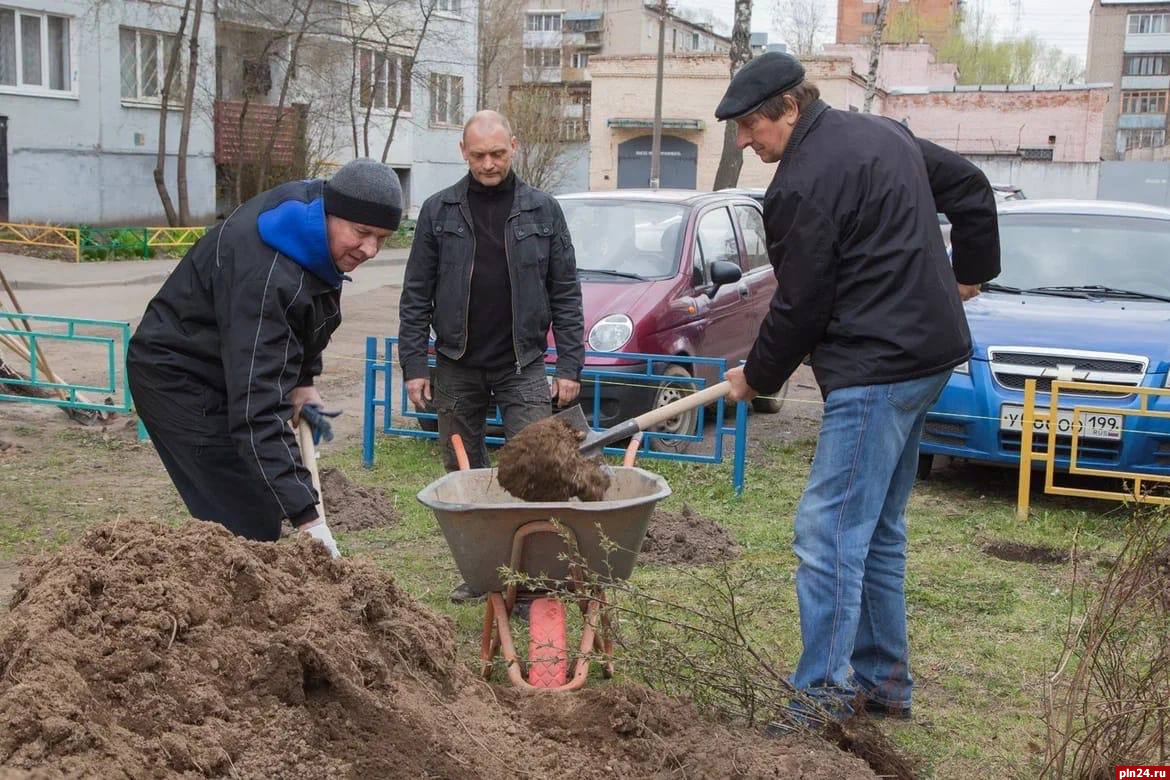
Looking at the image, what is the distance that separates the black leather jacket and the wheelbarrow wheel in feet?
4.98

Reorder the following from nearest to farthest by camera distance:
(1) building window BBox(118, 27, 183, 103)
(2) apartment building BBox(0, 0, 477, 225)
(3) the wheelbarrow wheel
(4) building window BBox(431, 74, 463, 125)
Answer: (3) the wheelbarrow wheel, (2) apartment building BBox(0, 0, 477, 225), (1) building window BBox(118, 27, 183, 103), (4) building window BBox(431, 74, 463, 125)

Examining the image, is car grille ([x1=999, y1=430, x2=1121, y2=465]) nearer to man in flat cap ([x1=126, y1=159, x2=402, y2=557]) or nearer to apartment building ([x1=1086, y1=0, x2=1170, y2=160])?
man in flat cap ([x1=126, y1=159, x2=402, y2=557])

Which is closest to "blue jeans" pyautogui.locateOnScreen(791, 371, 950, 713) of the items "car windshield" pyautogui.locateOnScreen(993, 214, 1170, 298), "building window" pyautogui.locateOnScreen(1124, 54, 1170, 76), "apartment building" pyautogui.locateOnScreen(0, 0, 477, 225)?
"car windshield" pyautogui.locateOnScreen(993, 214, 1170, 298)

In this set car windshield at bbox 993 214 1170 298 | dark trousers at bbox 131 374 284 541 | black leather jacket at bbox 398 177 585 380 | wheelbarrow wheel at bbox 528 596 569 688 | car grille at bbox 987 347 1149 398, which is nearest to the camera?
dark trousers at bbox 131 374 284 541

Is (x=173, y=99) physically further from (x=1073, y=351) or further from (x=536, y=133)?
(x=1073, y=351)

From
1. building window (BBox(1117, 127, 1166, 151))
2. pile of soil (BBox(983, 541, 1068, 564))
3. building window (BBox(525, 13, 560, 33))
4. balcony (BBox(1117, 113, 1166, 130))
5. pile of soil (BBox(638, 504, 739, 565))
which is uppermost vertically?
building window (BBox(525, 13, 560, 33))

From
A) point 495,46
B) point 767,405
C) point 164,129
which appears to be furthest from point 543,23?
point 767,405

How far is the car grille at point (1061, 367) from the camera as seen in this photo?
6.84 metres

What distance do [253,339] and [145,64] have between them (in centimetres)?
2781

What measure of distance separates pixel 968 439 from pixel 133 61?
85.0 feet

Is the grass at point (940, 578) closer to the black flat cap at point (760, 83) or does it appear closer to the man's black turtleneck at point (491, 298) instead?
the man's black turtleneck at point (491, 298)

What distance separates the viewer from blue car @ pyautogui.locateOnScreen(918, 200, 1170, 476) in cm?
677

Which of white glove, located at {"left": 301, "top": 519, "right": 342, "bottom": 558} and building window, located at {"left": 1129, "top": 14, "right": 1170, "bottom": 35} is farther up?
building window, located at {"left": 1129, "top": 14, "right": 1170, "bottom": 35}

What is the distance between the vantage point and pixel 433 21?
40.3 meters
